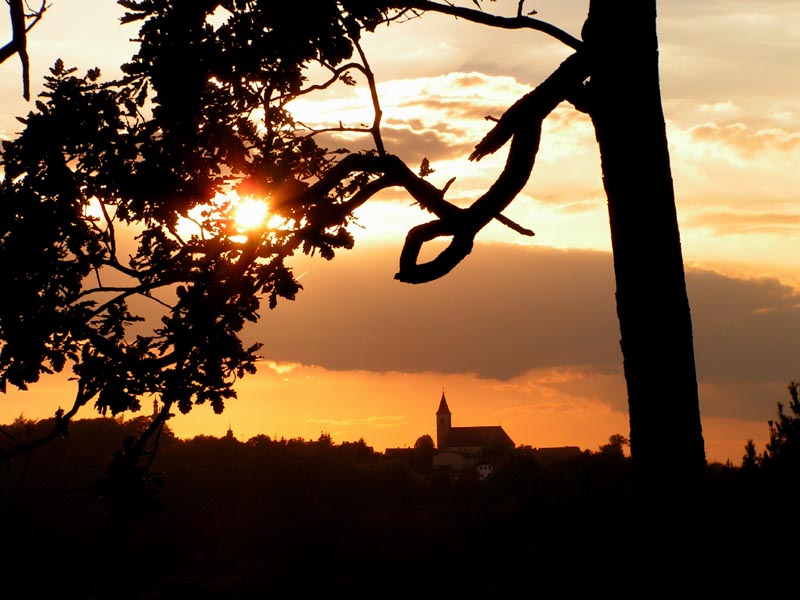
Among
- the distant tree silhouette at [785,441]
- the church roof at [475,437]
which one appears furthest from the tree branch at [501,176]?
the church roof at [475,437]

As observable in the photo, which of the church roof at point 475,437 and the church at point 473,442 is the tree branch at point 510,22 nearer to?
the church at point 473,442

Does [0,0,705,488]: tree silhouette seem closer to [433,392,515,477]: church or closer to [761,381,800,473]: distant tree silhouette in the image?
[761,381,800,473]: distant tree silhouette

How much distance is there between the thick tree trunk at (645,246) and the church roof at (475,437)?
186 m

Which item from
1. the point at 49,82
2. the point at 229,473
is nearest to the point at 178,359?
the point at 49,82

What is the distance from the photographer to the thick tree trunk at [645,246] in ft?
19.6

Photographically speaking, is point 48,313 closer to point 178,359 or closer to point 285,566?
point 178,359

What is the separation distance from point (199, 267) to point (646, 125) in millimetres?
4622

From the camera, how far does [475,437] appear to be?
191250 mm

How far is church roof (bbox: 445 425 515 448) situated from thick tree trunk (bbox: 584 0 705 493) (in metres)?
186

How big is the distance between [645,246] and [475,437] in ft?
618

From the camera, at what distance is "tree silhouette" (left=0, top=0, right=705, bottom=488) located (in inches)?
255

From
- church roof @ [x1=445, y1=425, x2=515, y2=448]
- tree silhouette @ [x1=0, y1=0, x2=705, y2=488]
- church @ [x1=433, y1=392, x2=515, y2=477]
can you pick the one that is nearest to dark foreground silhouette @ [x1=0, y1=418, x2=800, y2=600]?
church @ [x1=433, y1=392, x2=515, y2=477]

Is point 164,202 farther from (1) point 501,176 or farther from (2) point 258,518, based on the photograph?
(2) point 258,518

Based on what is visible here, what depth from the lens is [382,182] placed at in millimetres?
7961
